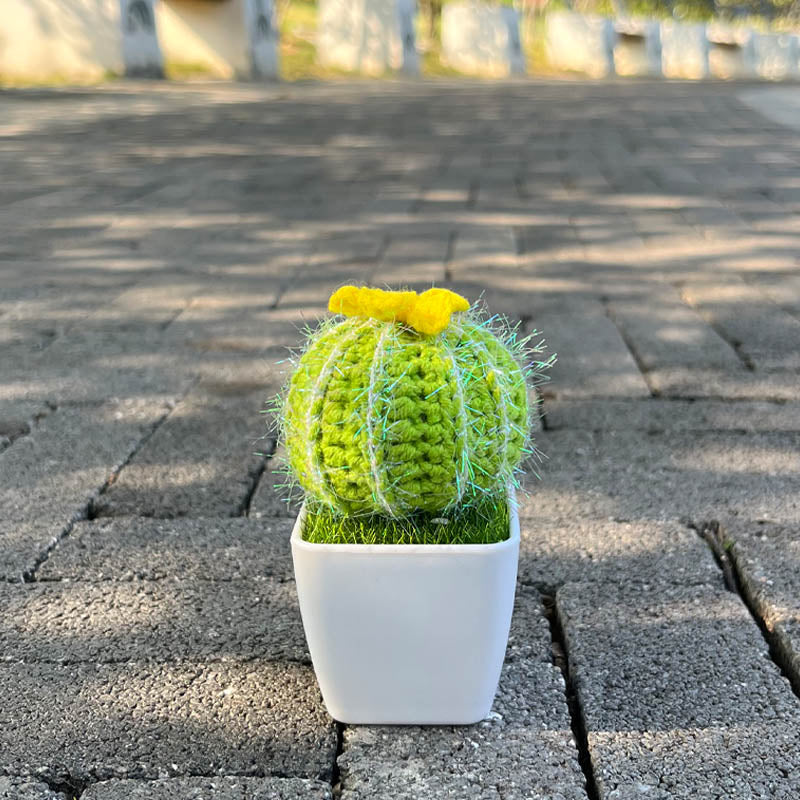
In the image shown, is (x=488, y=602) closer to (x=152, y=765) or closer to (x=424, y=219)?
(x=152, y=765)

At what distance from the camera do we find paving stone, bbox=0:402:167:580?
1.89 m

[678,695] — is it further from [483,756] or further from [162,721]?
[162,721]

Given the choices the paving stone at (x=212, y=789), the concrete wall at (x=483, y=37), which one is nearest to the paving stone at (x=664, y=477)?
the paving stone at (x=212, y=789)

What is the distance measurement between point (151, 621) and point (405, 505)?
1.92 feet

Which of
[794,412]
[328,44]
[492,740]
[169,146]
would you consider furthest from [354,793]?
[328,44]

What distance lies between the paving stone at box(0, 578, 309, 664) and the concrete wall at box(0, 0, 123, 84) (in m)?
14.6

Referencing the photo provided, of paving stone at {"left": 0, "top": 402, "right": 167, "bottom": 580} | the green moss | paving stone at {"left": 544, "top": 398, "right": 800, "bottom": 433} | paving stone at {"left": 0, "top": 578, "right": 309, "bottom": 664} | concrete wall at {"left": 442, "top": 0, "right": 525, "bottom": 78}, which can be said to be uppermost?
the green moss

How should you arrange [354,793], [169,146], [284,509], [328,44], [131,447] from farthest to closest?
1. [328,44]
2. [169,146]
3. [131,447]
4. [284,509]
5. [354,793]

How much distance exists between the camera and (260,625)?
5.22ft

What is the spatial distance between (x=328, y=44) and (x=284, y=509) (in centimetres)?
2059

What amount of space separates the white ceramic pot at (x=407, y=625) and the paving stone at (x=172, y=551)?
463mm

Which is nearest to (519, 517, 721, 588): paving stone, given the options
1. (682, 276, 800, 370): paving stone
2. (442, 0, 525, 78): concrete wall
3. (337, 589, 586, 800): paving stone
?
(337, 589, 586, 800): paving stone

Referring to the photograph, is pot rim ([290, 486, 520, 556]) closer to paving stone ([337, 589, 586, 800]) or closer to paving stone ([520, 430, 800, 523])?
paving stone ([337, 589, 586, 800])

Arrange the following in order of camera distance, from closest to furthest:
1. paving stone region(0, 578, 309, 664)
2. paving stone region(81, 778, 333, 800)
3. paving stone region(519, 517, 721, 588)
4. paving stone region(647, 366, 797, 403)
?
paving stone region(81, 778, 333, 800)
paving stone region(0, 578, 309, 664)
paving stone region(519, 517, 721, 588)
paving stone region(647, 366, 797, 403)
